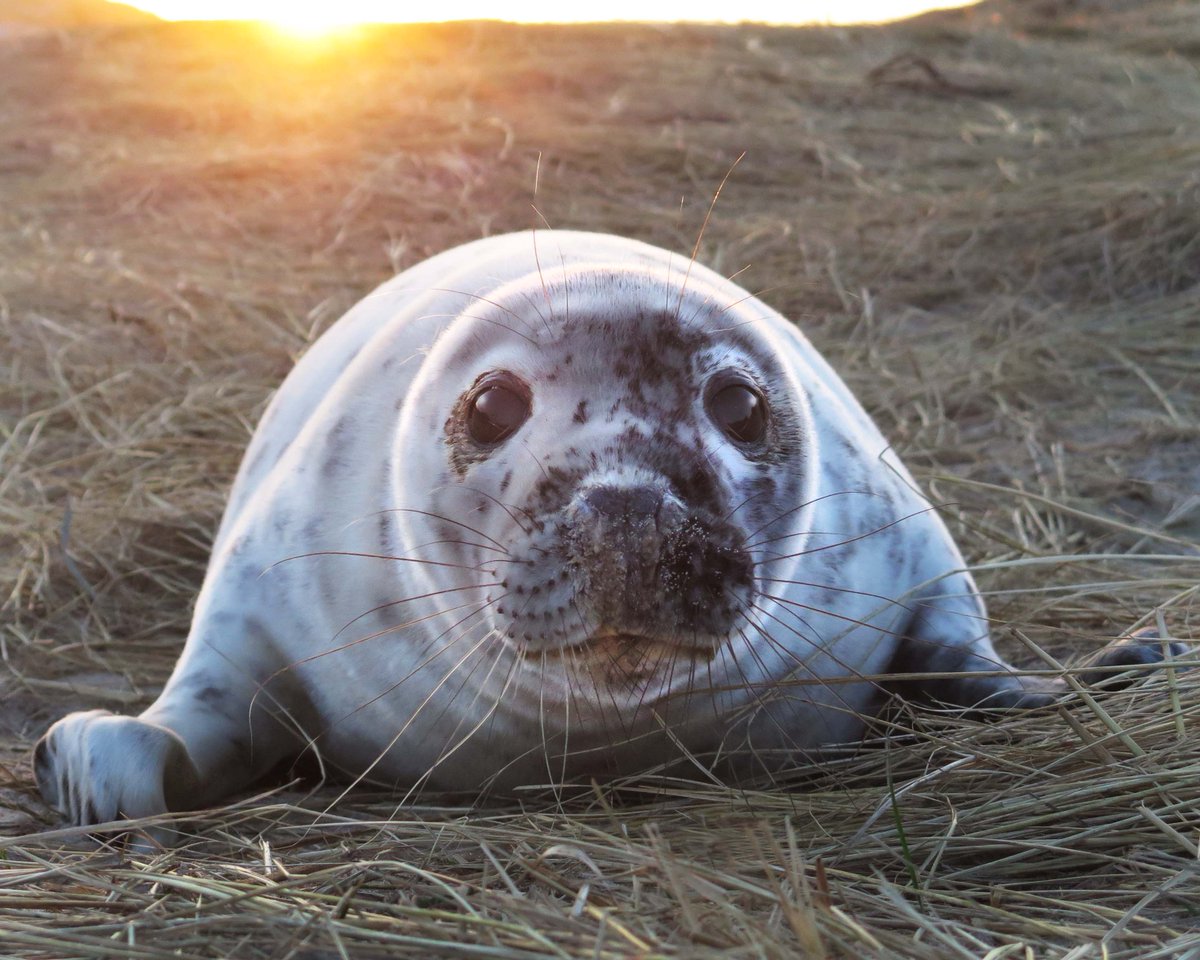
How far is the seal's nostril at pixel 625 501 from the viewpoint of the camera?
63.7 inches

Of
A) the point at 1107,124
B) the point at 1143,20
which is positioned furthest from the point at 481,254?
the point at 1143,20

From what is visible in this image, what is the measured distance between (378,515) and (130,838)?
59 centimetres

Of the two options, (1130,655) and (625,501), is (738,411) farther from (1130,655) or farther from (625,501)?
(1130,655)

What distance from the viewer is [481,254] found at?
272 cm

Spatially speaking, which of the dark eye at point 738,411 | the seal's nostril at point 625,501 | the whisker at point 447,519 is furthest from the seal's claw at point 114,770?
the dark eye at point 738,411

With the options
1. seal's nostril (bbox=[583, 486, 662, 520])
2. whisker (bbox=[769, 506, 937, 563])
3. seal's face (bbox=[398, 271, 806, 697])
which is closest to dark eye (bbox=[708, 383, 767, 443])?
seal's face (bbox=[398, 271, 806, 697])

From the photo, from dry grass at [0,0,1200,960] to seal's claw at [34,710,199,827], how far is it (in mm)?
56

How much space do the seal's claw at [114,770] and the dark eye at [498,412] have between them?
63cm

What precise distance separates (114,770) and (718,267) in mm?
3739

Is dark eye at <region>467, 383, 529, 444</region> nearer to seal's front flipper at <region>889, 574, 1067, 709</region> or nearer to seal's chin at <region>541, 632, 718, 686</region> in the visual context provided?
seal's chin at <region>541, 632, 718, 686</region>

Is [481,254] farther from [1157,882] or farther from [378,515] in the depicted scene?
[1157,882]

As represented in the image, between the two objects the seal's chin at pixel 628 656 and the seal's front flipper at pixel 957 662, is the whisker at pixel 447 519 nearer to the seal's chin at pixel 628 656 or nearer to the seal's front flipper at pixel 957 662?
the seal's chin at pixel 628 656

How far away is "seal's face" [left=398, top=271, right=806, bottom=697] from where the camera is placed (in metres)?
1.63

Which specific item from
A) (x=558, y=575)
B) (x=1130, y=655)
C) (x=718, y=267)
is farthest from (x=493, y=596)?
(x=718, y=267)
